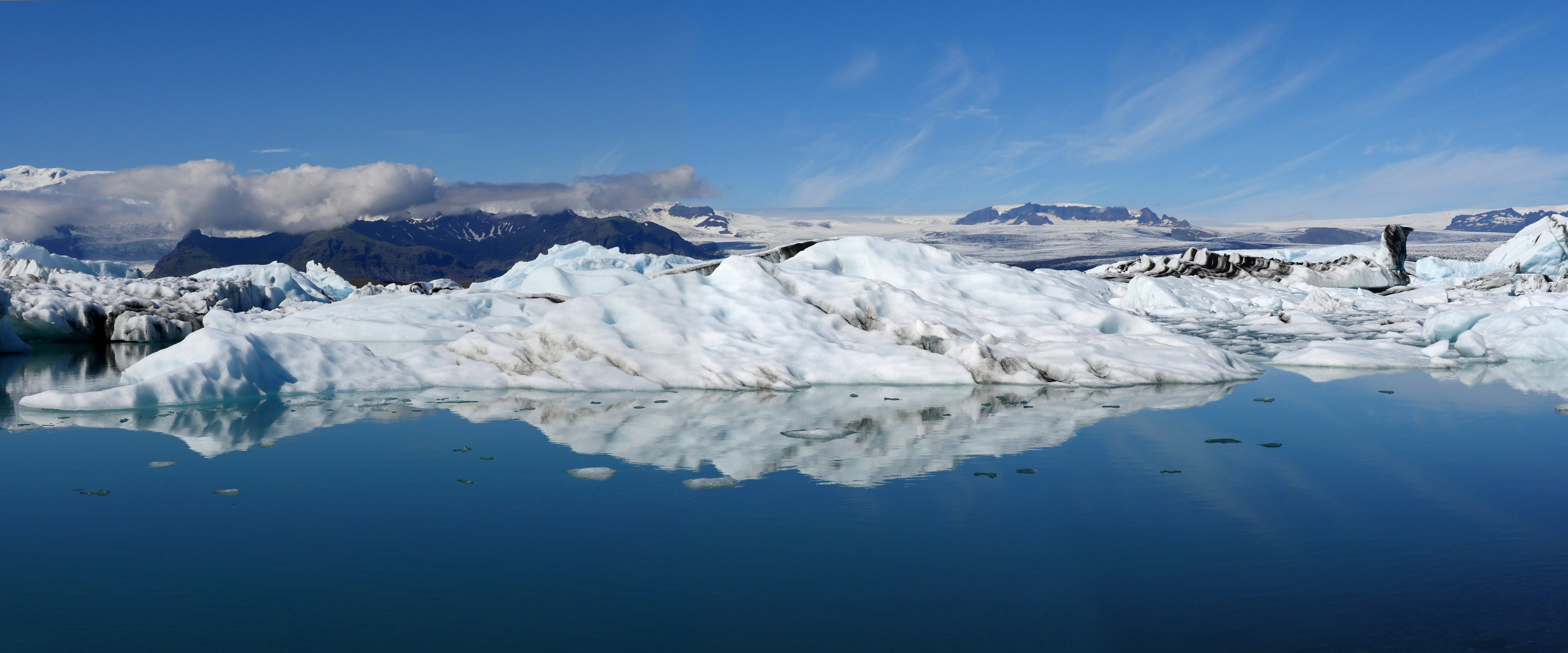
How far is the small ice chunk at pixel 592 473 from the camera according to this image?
634cm

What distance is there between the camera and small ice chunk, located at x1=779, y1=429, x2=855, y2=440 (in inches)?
312

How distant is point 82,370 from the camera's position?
1681cm

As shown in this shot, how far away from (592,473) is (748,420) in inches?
110

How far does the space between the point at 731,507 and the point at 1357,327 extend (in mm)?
20888

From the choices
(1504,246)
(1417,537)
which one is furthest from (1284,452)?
(1504,246)

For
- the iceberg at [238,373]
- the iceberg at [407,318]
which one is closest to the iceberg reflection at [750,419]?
the iceberg at [238,373]

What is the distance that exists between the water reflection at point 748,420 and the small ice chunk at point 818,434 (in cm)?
7

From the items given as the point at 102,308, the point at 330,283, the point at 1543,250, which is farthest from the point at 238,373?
the point at 330,283

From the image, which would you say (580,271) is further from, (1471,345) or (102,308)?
(1471,345)

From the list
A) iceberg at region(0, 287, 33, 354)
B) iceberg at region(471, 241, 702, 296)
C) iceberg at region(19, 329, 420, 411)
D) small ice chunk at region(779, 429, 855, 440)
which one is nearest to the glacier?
iceberg at region(19, 329, 420, 411)

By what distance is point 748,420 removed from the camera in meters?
9.03

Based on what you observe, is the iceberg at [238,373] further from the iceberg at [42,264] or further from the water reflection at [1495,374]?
the iceberg at [42,264]

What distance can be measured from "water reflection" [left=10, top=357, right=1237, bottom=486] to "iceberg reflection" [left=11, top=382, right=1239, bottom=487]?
0.08ft

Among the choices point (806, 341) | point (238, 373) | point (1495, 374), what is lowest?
point (1495, 374)
